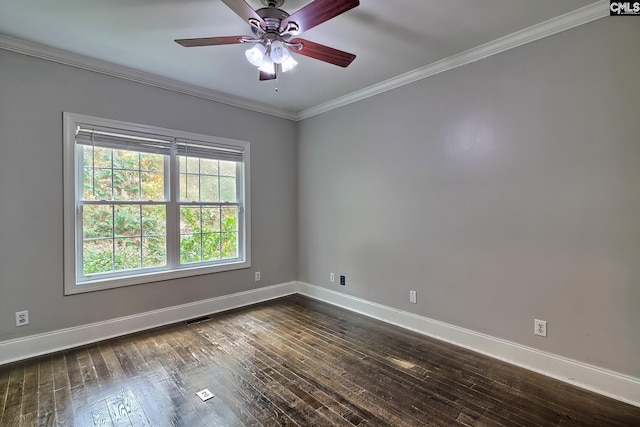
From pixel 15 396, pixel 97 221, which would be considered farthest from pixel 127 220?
pixel 15 396

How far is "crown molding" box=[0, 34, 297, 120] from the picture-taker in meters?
2.53

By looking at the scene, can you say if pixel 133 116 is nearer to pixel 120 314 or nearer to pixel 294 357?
pixel 120 314

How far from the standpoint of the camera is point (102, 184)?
119 inches

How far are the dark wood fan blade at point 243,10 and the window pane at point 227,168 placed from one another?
2.25 meters

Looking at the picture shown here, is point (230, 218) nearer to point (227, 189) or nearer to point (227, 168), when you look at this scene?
point (227, 189)

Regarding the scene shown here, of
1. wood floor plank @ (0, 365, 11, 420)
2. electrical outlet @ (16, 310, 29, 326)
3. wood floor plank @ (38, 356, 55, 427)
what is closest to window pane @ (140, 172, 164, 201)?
electrical outlet @ (16, 310, 29, 326)

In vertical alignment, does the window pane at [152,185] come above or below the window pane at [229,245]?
above

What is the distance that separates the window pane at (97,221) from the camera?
292 cm

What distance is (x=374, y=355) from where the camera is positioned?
8.68ft

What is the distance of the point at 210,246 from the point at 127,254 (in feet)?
2.97

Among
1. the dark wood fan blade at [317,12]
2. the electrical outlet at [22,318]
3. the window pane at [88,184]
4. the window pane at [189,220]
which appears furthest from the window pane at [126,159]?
the dark wood fan blade at [317,12]

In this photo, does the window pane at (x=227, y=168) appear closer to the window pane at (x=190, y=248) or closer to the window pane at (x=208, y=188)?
the window pane at (x=208, y=188)

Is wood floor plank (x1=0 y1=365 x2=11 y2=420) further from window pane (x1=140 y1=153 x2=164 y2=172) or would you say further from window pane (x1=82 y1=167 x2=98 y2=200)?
window pane (x1=140 y1=153 x2=164 y2=172)

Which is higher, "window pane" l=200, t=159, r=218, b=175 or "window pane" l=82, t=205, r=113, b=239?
"window pane" l=200, t=159, r=218, b=175
